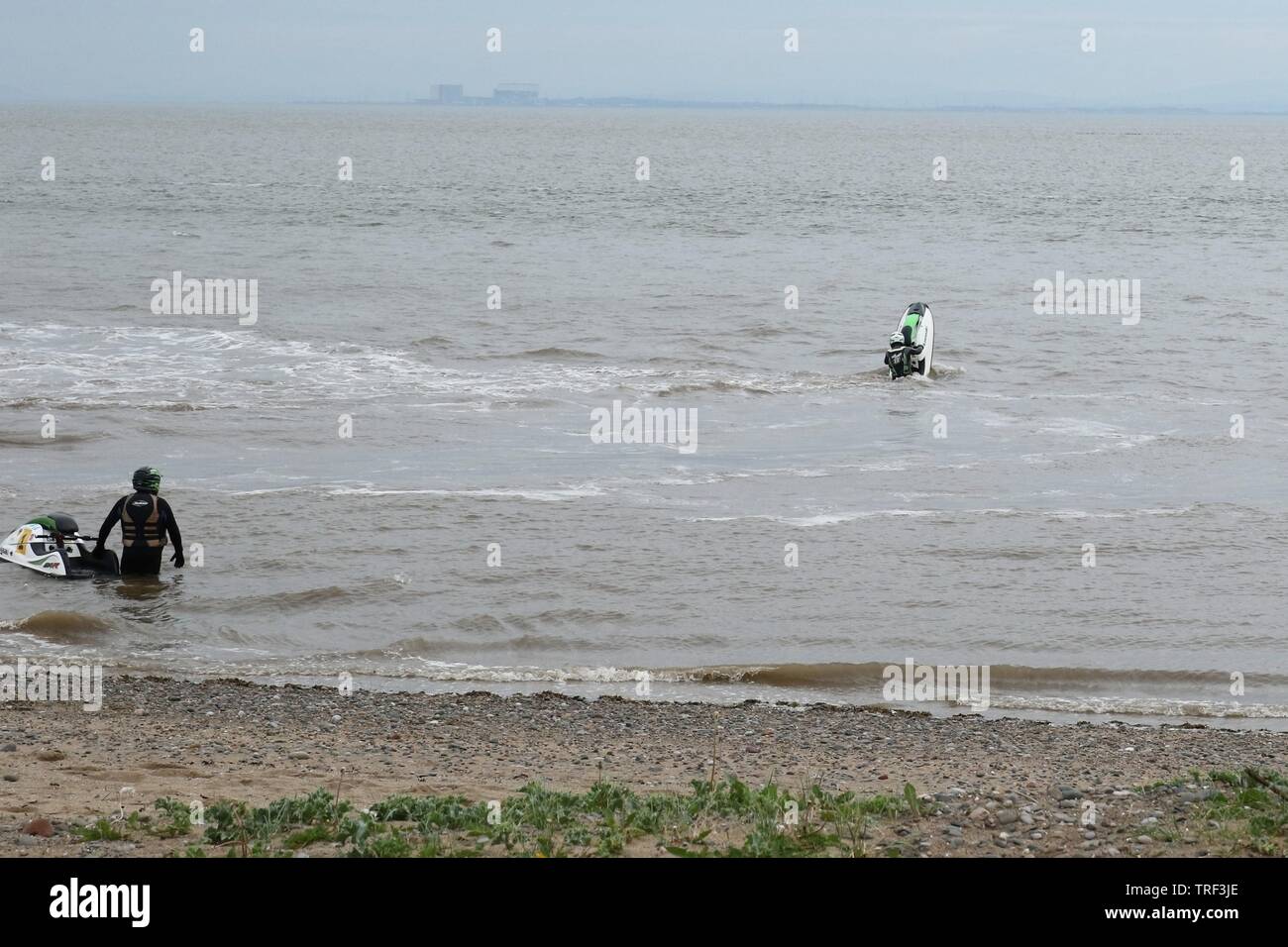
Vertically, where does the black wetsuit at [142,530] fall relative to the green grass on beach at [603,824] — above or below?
above

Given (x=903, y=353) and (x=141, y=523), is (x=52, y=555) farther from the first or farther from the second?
(x=903, y=353)

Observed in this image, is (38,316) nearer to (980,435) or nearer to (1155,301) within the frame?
(980,435)

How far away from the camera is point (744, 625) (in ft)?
51.7

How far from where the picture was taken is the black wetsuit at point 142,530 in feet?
54.1

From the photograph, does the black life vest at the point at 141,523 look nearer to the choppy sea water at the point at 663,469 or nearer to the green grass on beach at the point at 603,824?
the choppy sea water at the point at 663,469

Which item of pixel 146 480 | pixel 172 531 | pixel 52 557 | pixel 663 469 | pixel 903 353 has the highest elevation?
pixel 903 353

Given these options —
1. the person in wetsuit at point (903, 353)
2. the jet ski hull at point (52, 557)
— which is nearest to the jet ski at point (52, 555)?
the jet ski hull at point (52, 557)

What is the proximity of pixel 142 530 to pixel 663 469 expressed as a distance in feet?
29.0

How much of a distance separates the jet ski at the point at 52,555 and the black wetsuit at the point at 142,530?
0.26m

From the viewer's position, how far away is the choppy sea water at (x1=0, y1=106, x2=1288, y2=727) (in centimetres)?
1509

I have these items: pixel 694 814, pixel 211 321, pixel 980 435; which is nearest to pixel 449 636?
pixel 694 814

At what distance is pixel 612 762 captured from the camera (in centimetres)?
1085

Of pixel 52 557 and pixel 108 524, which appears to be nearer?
pixel 108 524

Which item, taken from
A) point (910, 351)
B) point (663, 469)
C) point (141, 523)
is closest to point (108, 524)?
point (141, 523)
